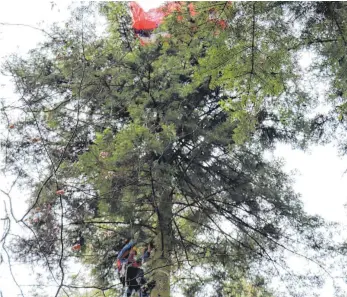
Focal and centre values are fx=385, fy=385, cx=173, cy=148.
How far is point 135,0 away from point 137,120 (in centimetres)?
173

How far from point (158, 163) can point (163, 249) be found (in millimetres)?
1429

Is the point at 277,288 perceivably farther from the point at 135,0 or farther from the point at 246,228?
the point at 135,0

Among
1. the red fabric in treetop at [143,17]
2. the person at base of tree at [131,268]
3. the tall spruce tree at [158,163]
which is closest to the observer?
the tall spruce tree at [158,163]

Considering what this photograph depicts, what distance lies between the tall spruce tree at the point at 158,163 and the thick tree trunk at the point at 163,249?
2 centimetres

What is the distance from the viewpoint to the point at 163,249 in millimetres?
5645

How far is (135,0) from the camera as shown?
546cm

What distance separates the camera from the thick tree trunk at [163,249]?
534 cm

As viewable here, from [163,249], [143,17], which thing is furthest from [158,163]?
[143,17]

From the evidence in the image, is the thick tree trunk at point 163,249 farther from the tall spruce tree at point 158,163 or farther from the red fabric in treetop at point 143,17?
the red fabric in treetop at point 143,17

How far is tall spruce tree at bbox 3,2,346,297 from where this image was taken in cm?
483

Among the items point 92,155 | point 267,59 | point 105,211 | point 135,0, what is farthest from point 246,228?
point 135,0

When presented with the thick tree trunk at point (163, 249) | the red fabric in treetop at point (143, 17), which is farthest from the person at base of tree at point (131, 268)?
the red fabric in treetop at point (143, 17)

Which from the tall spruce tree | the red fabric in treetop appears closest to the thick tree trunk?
the tall spruce tree

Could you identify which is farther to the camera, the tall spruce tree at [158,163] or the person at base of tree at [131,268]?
the person at base of tree at [131,268]
